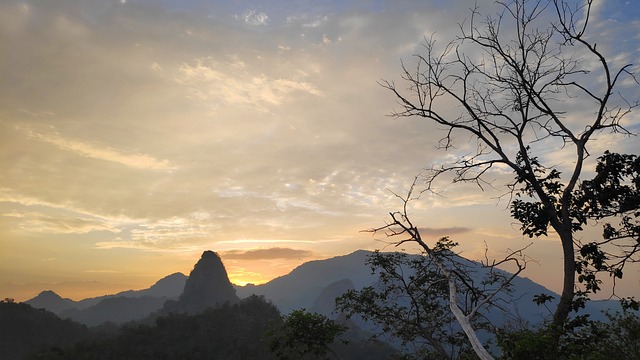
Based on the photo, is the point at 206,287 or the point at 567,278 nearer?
the point at 567,278

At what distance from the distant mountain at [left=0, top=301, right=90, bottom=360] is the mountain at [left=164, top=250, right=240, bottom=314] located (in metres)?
46.7

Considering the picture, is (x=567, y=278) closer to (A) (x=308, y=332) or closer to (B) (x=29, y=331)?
(A) (x=308, y=332)

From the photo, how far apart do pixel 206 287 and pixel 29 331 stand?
213ft

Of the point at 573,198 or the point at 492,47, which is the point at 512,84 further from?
the point at 573,198

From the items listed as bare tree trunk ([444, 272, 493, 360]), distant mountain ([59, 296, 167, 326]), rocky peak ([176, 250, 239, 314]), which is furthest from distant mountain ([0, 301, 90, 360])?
distant mountain ([59, 296, 167, 326])

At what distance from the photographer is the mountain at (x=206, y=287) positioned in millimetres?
133375

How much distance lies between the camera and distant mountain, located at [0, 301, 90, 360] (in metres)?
71.1

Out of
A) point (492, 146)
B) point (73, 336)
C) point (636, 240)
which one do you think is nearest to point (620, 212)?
point (636, 240)

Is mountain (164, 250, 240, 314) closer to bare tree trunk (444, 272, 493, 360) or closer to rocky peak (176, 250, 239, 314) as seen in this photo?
rocky peak (176, 250, 239, 314)

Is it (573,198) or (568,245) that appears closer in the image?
(568,245)

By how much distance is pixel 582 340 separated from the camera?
21.3 feet

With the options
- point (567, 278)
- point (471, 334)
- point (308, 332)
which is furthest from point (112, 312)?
point (471, 334)

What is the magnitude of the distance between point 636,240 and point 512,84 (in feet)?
15.0

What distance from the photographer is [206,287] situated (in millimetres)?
138250
